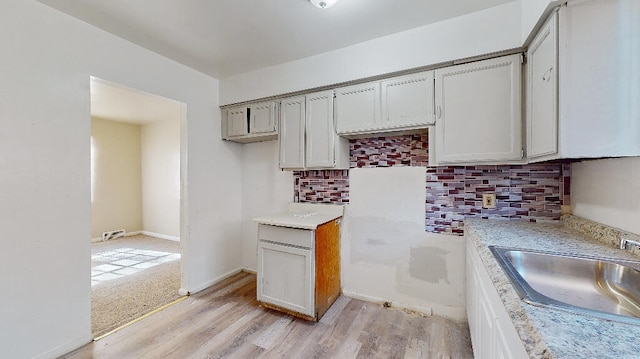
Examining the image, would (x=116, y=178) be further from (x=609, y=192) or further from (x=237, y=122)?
(x=609, y=192)

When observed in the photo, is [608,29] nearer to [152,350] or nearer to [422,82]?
[422,82]

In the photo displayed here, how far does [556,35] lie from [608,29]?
179mm

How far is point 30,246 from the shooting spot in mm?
1706

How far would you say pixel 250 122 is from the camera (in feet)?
9.61

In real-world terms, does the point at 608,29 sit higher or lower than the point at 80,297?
higher

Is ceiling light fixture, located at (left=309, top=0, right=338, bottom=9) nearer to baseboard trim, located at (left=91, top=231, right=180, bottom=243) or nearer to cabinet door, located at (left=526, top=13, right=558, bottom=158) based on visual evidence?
cabinet door, located at (left=526, top=13, right=558, bottom=158)

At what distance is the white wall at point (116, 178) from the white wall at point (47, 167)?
12.0ft

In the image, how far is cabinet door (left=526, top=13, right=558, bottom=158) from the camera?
4.26 ft

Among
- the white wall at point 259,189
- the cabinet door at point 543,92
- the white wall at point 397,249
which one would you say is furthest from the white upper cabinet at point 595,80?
the white wall at point 259,189

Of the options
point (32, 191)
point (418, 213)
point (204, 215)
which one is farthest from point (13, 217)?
point (418, 213)

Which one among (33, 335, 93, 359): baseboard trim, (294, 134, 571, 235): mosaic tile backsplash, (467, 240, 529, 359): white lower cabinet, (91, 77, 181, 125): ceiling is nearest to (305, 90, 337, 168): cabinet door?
(294, 134, 571, 235): mosaic tile backsplash

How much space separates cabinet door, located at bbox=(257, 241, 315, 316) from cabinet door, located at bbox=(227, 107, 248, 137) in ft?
4.45

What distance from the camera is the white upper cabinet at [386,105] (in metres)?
2.03

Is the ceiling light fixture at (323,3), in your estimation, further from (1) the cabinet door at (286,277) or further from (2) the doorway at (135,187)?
Result: (2) the doorway at (135,187)
